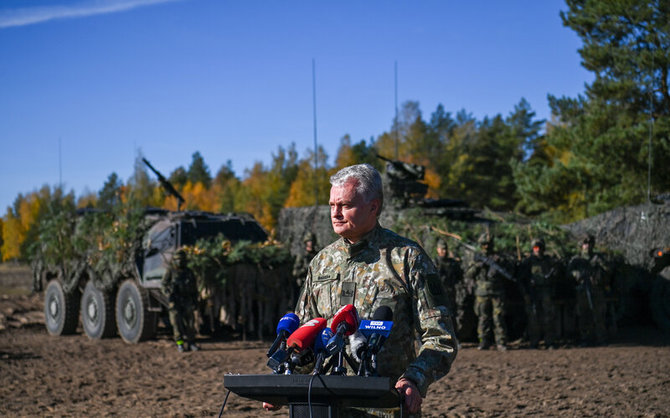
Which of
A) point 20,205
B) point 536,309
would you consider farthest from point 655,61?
point 20,205

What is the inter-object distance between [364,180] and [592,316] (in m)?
9.79

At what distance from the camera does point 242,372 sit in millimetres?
9203

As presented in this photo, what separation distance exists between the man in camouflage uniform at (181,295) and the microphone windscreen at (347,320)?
8881 millimetres

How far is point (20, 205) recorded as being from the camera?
6091cm

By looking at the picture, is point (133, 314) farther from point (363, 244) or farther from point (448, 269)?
point (363, 244)

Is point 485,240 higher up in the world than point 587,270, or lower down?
higher up

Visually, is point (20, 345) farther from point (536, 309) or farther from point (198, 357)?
point (536, 309)

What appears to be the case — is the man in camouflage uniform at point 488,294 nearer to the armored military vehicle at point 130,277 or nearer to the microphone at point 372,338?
the armored military vehicle at point 130,277

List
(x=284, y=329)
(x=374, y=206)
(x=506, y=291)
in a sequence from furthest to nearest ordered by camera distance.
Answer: (x=506, y=291) < (x=374, y=206) < (x=284, y=329)

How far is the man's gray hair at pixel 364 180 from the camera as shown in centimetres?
296

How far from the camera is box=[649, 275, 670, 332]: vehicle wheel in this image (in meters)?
12.9

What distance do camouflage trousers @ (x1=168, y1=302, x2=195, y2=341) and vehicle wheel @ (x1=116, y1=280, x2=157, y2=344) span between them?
81cm

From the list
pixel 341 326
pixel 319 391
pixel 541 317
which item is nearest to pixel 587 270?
pixel 541 317

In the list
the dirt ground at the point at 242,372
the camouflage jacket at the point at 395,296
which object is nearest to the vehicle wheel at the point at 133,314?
the dirt ground at the point at 242,372
